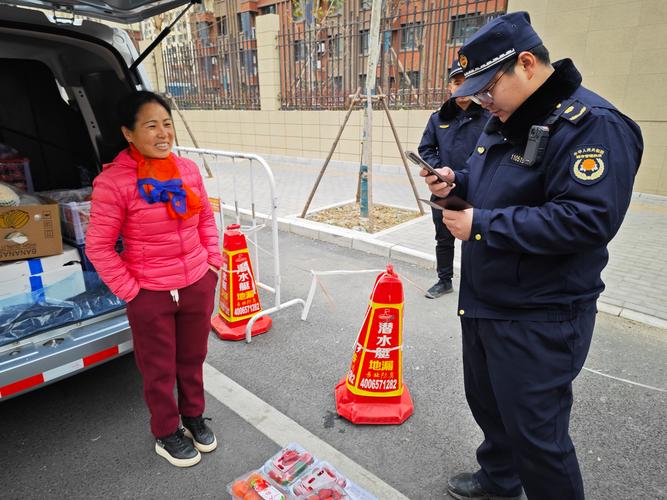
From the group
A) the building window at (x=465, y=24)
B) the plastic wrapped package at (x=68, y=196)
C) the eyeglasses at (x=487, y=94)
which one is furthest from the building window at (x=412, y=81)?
the eyeglasses at (x=487, y=94)

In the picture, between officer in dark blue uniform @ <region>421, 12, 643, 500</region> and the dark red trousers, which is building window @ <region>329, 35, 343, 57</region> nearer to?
the dark red trousers

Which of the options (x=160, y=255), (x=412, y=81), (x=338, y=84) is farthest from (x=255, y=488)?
(x=338, y=84)

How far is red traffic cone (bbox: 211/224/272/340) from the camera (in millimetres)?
3658

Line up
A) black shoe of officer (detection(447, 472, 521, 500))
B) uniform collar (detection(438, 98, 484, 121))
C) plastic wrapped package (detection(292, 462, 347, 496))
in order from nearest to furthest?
plastic wrapped package (detection(292, 462, 347, 496))
black shoe of officer (detection(447, 472, 521, 500))
uniform collar (detection(438, 98, 484, 121))

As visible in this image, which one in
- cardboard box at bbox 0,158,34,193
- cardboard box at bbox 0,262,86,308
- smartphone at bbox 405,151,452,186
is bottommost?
cardboard box at bbox 0,262,86,308

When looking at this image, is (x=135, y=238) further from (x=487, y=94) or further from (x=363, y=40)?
(x=363, y=40)

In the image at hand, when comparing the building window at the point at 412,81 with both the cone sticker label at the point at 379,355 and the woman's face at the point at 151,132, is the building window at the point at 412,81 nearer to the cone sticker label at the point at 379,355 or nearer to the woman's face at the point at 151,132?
the cone sticker label at the point at 379,355

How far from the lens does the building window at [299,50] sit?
11.3 meters

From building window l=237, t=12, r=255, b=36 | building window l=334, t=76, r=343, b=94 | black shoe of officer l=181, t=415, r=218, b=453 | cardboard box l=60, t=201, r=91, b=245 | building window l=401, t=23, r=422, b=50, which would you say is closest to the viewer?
black shoe of officer l=181, t=415, r=218, b=453

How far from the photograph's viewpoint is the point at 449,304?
431cm

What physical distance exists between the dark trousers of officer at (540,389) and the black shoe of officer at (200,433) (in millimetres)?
1578

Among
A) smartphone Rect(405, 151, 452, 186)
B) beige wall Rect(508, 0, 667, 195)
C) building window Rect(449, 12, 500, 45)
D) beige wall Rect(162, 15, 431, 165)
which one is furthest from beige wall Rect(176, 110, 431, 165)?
smartphone Rect(405, 151, 452, 186)

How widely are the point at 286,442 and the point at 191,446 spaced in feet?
1.69

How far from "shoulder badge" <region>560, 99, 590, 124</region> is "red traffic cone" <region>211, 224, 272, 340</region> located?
269 centimetres
